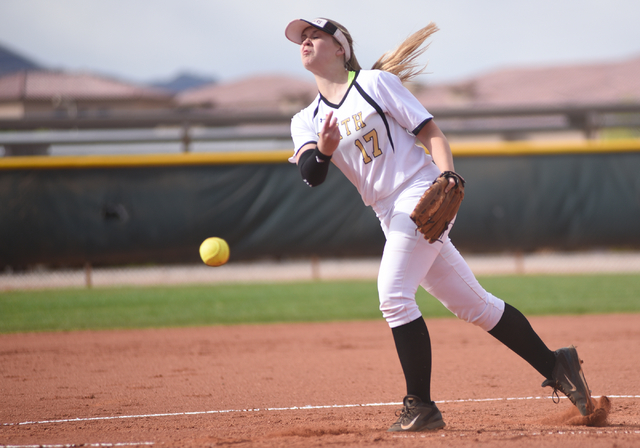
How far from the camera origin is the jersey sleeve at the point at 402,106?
2639mm

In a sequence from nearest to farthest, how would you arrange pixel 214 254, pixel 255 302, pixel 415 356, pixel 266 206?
pixel 415 356 < pixel 214 254 < pixel 255 302 < pixel 266 206

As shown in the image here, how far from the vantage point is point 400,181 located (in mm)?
2678

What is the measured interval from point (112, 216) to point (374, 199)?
Result: 804 centimetres

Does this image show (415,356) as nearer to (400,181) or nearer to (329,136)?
(400,181)

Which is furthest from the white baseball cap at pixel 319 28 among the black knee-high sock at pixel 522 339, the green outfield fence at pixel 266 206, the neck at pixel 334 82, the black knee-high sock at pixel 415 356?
the green outfield fence at pixel 266 206

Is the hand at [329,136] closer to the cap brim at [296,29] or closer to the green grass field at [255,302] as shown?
the cap brim at [296,29]

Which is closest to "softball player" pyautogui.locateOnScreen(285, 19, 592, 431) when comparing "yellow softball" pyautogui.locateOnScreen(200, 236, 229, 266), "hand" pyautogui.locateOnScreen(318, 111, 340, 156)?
"hand" pyautogui.locateOnScreen(318, 111, 340, 156)

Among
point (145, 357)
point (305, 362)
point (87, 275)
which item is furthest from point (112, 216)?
point (305, 362)

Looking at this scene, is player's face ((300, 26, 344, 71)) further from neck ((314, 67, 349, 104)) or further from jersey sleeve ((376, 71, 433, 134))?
jersey sleeve ((376, 71, 433, 134))

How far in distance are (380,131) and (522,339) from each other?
114 centimetres

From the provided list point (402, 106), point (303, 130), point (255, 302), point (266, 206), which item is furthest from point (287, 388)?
point (266, 206)

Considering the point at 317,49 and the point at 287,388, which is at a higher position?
the point at 317,49

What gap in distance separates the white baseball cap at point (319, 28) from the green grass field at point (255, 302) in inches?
178

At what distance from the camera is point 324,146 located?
2.56 m
